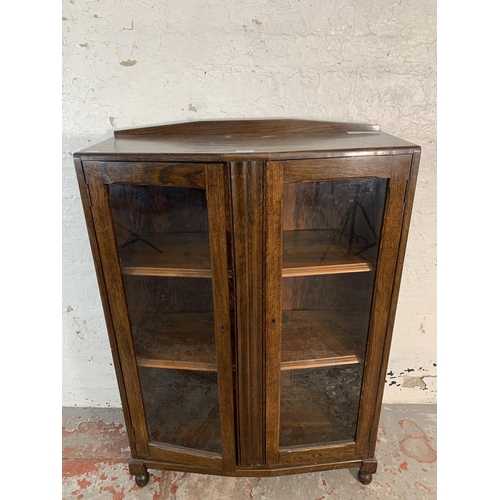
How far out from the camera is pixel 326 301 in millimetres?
1195

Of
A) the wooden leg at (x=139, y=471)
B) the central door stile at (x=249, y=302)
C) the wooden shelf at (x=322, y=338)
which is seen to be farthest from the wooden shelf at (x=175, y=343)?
the wooden leg at (x=139, y=471)

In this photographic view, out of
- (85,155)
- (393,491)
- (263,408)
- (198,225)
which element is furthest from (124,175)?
(393,491)

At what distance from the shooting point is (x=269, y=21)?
115 centimetres

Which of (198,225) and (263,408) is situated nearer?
(198,225)

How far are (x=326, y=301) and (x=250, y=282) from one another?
1.03ft

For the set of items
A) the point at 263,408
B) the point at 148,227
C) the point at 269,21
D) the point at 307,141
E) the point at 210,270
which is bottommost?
the point at 263,408

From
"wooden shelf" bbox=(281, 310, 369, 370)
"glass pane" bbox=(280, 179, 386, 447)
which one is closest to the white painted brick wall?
"glass pane" bbox=(280, 179, 386, 447)

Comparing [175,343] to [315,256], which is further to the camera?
[175,343]

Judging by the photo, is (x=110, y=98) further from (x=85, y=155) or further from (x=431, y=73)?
(x=431, y=73)

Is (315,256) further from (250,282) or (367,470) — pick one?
(367,470)

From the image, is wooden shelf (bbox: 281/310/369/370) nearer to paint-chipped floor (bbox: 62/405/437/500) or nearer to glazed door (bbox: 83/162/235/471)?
glazed door (bbox: 83/162/235/471)

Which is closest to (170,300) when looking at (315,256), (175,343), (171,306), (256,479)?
(171,306)

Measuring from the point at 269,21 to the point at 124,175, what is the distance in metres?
0.64

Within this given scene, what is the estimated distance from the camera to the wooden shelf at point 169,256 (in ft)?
3.33
